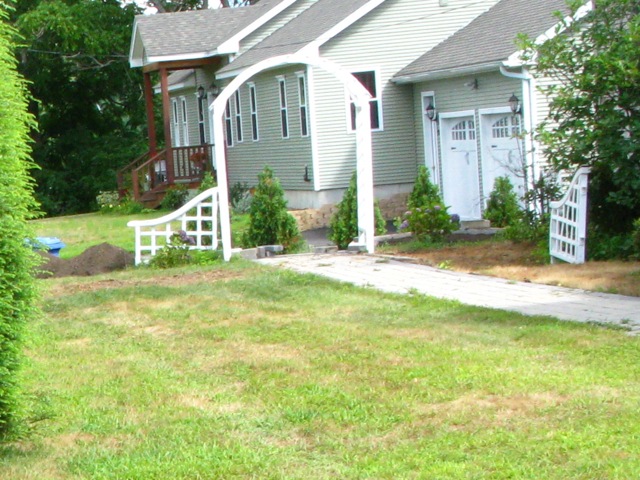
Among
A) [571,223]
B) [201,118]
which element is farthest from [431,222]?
[201,118]

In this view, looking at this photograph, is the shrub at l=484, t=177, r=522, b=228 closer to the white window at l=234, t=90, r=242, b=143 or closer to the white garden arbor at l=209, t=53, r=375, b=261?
the white garden arbor at l=209, t=53, r=375, b=261

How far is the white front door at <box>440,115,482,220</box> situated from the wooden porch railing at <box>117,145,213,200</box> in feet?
28.3

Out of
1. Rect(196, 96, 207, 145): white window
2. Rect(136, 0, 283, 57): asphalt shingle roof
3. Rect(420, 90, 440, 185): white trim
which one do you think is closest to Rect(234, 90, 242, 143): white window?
Rect(136, 0, 283, 57): asphalt shingle roof

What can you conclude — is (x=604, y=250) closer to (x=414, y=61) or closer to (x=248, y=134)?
(x=414, y=61)

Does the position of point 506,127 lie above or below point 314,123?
below

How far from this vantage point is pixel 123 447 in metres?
6.32

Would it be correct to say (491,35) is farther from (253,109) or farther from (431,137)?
(253,109)

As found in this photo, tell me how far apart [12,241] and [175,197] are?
23797mm

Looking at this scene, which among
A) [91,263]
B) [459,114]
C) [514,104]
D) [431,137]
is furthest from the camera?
[431,137]

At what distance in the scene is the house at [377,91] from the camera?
2214 centimetres

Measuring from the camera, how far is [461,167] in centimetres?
2341

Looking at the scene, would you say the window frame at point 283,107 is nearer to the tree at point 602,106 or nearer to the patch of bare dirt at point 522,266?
the patch of bare dirt at point 522,266

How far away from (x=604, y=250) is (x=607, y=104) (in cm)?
198

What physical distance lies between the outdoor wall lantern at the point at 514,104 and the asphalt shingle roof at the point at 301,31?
18.5 ft
